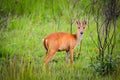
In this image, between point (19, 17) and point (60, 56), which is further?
point (19, 17)

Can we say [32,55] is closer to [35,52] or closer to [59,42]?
[35,52]

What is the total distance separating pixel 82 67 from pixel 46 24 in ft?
10.7

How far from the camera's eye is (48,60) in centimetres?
941

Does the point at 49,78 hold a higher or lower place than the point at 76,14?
lower

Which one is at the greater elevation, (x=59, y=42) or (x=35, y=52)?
(x=59, y=42)

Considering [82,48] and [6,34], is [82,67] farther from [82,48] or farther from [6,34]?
[6,34]

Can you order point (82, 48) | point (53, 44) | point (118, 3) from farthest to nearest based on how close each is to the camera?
point (82, 48) → point (118, 3) → point (53, 44)

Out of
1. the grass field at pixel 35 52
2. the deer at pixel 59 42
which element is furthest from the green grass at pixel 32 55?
the deer at pixel 59 42

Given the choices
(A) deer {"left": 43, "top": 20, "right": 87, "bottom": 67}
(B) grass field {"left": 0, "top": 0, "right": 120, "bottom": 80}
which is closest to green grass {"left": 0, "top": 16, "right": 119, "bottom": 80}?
(B) grass field {"left": 0, "top": 0, "right": 120, "bottom": 80}

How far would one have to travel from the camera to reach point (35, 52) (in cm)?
1053

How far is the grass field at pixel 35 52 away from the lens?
7.67 meters

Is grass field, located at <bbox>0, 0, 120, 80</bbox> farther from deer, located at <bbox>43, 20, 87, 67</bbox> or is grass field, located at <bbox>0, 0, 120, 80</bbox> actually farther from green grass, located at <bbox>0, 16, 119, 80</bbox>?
deer, located at <bbox>43, 20, 87, 67</bbox>

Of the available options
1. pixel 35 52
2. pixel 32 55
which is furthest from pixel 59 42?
pixel 35 52

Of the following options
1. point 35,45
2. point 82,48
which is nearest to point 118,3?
point 82,48
